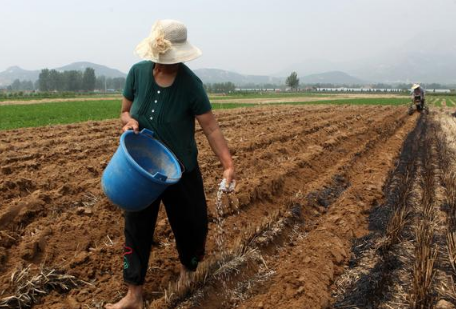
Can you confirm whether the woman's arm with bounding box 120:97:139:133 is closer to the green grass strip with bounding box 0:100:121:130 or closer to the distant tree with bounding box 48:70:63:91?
the green grass strip with bounding box 0:100:121:130

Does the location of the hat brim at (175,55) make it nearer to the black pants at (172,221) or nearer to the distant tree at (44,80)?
the black pants at (172,221)

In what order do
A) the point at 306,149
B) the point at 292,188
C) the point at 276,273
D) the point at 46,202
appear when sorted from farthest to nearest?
the point at 306,149
the point at 292,188
the point at 46,202
the point at 276,273

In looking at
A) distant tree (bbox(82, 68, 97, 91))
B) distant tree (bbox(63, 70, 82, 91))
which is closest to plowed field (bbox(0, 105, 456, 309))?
distant tree (bbox(82, 68, 97, 91))

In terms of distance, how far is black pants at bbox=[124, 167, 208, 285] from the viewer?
279 cm

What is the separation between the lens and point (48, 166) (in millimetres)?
6445

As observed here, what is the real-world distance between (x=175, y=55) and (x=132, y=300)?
64.1 inches

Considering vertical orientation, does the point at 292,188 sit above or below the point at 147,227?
below

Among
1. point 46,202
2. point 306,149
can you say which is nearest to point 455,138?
point 306,149

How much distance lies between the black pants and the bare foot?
59mm

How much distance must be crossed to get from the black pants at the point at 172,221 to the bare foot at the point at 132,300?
59mm

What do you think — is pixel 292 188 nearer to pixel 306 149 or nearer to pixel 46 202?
pixel 306 149

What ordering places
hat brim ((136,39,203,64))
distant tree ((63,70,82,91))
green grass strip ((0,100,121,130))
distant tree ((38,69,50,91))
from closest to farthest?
hat brim ((136,39,203,64))
green grass strip ((0,100,121,130))
distant tree ((63,70,82,91))
distant tree ((38,69,50,91))

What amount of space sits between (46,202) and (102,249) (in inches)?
54.6

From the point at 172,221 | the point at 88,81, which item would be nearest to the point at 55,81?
the point at 88,81
